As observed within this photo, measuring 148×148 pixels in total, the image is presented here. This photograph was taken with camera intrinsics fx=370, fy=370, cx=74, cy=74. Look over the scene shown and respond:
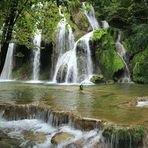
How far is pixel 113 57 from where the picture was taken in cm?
2716

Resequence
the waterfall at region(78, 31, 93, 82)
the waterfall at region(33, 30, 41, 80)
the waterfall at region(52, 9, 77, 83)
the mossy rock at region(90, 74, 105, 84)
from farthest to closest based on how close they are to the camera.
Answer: the waterfall at region(33, 30, 41, 80) → the waterfall at region(78, 31, 93, 82) → the waterfall at region(52, 9, 77, 83) → the mossy rock at region(90, 74, 105, 84)

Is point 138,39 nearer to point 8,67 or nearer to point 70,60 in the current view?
point 70,60

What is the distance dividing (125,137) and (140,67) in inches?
684

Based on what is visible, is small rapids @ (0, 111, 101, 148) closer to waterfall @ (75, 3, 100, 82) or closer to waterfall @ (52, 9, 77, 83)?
waterfall @ (52, 9, 77, 83)

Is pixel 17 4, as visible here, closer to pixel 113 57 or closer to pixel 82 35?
pixel 113 57

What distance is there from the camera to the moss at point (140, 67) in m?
25.9

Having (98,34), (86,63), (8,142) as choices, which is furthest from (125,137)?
(98,34)

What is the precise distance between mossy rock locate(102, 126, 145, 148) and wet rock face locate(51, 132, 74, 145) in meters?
1.21

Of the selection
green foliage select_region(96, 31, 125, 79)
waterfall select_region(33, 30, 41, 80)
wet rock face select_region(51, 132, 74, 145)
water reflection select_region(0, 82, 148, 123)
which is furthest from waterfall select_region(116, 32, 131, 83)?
wet rock face select_region(51, 132, 74, 145)

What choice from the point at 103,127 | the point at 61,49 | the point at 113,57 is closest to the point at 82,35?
the point at 61,49

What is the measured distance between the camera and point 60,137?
34.3ft

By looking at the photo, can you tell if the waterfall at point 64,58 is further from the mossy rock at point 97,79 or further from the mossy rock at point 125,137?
the mossy rock at point 125,137

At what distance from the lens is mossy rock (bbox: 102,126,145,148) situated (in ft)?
31.2

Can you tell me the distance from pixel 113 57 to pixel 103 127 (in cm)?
1716
